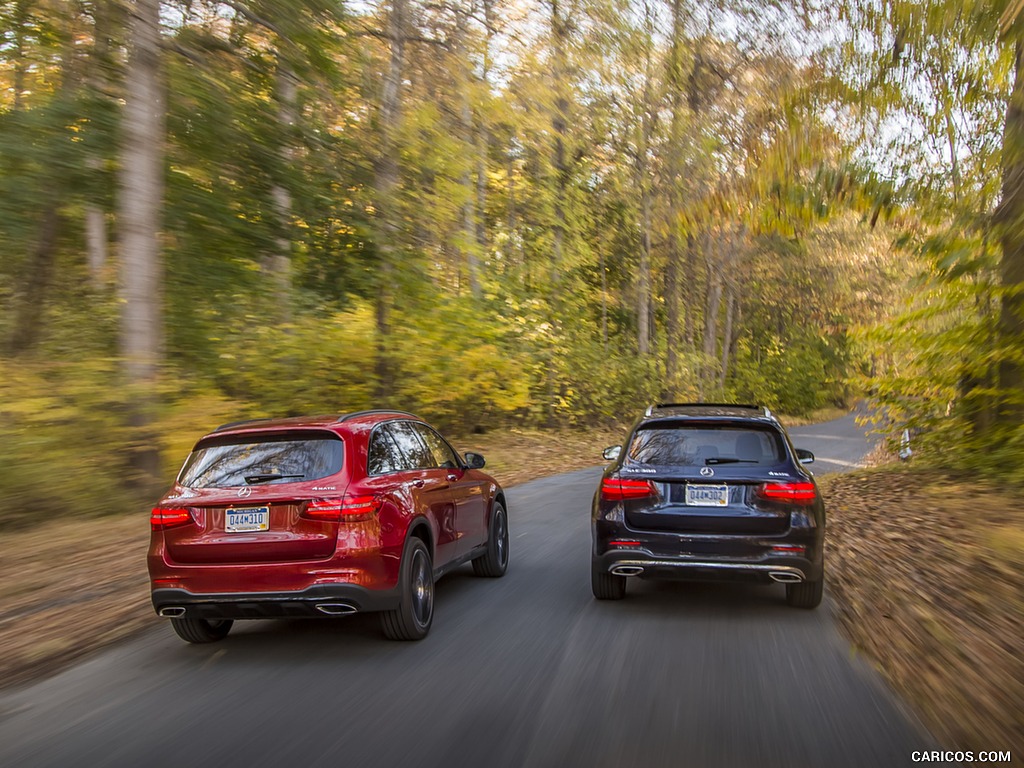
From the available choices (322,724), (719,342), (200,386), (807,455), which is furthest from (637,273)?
(322,724)

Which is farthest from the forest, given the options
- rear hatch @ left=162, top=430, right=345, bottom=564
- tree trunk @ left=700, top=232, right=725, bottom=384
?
tree trunk @ left=700, top=232, right=725, bottom=384

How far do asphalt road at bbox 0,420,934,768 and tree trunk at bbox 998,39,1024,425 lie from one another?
17.4 ft

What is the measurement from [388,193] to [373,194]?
1.11ft

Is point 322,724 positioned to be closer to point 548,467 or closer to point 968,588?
point 968,588

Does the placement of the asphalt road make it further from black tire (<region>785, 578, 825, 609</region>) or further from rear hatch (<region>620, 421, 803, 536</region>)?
rear hatch (<region>620, 421, 803, 536</region>)

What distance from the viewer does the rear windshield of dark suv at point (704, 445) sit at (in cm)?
699

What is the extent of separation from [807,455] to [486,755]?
16.9 feet

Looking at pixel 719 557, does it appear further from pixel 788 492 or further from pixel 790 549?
pixel 788 492

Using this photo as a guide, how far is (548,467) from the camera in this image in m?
21.0

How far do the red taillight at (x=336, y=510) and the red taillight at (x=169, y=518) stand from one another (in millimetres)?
855

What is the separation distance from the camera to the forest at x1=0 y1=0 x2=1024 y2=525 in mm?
10469

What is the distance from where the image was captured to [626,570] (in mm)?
6961

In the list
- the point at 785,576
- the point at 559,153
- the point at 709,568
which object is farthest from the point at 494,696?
the point at 559,153

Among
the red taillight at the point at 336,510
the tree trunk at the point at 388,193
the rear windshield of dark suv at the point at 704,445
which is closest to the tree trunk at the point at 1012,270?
the rear windshield of dark suv at the point at 704,445
